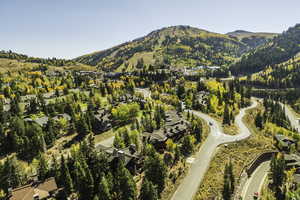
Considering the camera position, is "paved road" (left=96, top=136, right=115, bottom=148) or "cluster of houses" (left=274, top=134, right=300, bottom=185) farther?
"paved road" (left=96, top=136, right=115, bottom=148)

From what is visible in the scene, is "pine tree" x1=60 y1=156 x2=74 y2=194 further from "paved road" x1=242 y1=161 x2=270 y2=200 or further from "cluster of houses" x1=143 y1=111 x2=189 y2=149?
"paved road" x1=242 y1=161 x2=270 y2=200

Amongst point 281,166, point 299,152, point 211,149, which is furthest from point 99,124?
point 299,152

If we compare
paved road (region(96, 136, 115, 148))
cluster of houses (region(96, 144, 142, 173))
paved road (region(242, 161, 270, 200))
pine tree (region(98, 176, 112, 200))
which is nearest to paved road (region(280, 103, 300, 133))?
paved road (region(242, 161, 270, 200))

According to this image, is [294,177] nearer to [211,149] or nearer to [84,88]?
[211,149]

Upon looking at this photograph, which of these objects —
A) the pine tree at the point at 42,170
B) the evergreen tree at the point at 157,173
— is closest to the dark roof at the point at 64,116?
the pine tree at the point at 42,170

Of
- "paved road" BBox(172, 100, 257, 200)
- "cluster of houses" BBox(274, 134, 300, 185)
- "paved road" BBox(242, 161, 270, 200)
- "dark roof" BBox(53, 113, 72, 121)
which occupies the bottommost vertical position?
"paved road" BBox(242, 161, 270, 200)

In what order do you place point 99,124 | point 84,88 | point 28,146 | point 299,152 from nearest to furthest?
1. point 28,146
2. point 299,152
3. point 99,124
4. point 84,88

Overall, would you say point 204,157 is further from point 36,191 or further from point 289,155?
point 36,191
